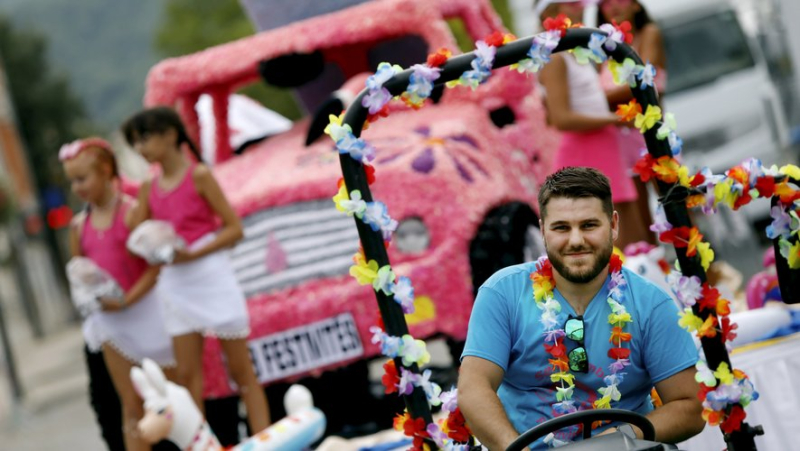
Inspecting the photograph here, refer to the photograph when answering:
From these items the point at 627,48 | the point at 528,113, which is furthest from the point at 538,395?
the point at 528,113

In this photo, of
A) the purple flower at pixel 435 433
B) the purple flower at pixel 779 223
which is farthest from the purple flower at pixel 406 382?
the purple flower at pixel 779 223

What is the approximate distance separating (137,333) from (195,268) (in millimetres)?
457

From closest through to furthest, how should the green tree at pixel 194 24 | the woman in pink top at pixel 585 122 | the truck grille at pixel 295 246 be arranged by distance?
the woman in pink top at pixel 585 122, the truck grille at pixel 295 246, the green tree at pixel 194 24

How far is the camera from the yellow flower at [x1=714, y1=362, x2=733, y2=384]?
3.50 m

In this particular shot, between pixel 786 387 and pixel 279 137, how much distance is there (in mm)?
4461

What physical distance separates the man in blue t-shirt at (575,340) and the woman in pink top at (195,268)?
307 cm

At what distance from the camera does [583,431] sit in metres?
3.35

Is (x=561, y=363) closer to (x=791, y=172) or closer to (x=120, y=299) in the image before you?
(x=791, y=172)

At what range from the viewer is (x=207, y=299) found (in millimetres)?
6598

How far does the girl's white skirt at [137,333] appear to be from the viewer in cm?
676

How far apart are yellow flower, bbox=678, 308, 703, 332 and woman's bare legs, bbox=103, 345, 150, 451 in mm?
3764

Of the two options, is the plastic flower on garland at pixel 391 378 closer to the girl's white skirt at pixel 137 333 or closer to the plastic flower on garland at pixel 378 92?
the plastic flower on garland at pixel 378 92

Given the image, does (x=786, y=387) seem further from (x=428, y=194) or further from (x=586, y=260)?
(x=428, y=194)

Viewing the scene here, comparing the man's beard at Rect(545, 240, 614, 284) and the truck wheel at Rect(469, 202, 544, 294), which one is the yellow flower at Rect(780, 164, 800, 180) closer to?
the man's beard at Rect(545, 240, 614, 284)
